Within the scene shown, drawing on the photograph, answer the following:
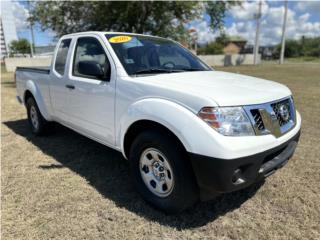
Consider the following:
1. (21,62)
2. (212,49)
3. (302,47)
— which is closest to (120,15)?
(21,62)

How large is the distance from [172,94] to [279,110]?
1079mm

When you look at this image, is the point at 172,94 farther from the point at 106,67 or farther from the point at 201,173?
the point at 106,67

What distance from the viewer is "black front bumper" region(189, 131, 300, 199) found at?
2.36 meters

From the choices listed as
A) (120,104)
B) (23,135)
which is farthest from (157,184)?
(23,135)

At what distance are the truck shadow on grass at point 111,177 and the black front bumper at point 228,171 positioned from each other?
44 centimetres

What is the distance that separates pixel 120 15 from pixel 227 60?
27.0 m

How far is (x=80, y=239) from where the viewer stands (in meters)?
2.61

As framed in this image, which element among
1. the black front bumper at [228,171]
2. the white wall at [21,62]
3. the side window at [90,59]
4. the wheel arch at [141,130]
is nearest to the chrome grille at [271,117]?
the black front bumper at [228,171]

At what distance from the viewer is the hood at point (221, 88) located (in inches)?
98.2

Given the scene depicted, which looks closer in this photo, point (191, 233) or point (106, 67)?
point (191, 233)

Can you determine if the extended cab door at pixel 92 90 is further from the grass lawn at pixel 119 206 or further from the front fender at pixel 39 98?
the front fender at pixel 39 98

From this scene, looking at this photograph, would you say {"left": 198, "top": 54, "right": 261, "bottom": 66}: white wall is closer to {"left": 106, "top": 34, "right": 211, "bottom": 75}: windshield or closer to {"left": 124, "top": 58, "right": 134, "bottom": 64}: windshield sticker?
{"left": 106, "top": 34, "right": 211, "bottom": 75}: windshield

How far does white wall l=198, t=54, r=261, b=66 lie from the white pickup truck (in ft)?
108

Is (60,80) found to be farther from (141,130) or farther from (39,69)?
(141,130)
